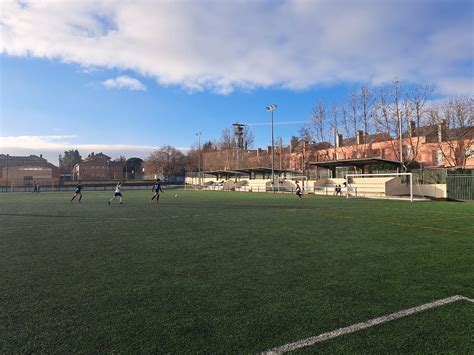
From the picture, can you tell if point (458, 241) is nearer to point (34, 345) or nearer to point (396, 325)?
point (396, 325)

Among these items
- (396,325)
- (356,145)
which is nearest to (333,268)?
(396,325)

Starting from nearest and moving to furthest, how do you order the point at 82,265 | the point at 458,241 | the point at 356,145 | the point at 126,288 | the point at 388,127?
the point at 126,288, the point at 82,265, the point at 458,241, the point at 388,127, the point at 356,145

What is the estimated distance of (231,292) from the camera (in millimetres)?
5051

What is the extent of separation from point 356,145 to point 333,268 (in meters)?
49.1

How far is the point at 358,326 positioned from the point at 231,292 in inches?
73.6

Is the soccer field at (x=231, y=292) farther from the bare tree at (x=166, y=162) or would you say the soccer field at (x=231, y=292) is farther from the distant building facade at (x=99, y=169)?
the distant building facade at (x=99, y=169)

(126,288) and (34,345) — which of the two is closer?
(34,345)

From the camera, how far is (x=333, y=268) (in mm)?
6328

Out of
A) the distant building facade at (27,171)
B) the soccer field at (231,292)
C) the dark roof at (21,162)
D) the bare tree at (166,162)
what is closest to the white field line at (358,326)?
the soccer field at (231,292)

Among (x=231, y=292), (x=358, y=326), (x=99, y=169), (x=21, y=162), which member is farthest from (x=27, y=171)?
(x=358, y=326)

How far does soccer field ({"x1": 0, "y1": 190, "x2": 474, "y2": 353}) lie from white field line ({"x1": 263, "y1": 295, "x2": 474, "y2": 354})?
0.24ft

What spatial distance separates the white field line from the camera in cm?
343

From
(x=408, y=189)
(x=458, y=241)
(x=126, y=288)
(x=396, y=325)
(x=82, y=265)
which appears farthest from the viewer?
(x=408, y=189)

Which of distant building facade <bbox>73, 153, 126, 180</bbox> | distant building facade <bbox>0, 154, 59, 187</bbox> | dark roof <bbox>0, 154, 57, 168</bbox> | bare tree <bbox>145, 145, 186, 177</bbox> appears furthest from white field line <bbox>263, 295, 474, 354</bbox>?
distant building facade <bbox>73, 153, 126, 180</bbox>
